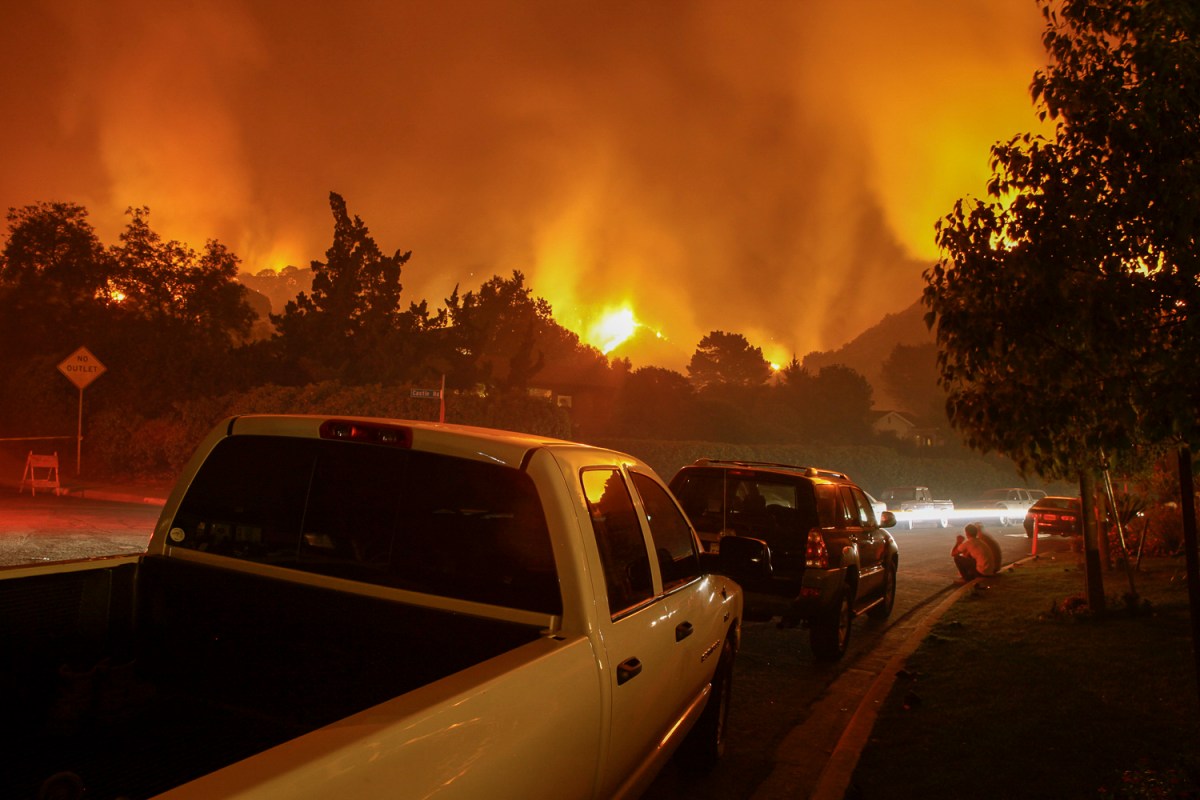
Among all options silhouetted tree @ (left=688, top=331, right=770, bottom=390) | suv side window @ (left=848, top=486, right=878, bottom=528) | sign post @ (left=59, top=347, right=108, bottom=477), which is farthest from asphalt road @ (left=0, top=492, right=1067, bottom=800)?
silhouetted tree @ (left=688, top=331, right=770, bottom=390)

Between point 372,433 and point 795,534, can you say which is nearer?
point 372,433

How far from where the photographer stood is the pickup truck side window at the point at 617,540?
3.40 m

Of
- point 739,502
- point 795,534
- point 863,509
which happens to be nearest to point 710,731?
point 795,534

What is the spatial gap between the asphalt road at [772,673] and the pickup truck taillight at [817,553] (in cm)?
105

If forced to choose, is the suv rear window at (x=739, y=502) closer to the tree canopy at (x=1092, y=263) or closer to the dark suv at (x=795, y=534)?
the dark suv at (x=795, y=534)

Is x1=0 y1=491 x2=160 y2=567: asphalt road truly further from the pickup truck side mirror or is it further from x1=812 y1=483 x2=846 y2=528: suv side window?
the pickup truck side mirror

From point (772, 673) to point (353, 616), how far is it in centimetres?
656

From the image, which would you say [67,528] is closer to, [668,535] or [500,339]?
[668,535]

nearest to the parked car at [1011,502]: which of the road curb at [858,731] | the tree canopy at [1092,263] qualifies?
the road curb at [858,731]

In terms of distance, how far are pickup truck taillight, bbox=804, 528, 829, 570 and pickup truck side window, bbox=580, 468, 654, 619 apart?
528cm

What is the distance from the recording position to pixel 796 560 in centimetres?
895

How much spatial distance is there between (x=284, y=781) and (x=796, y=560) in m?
7.78

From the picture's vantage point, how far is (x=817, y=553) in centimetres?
885

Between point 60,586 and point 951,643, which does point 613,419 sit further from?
point 60,586
